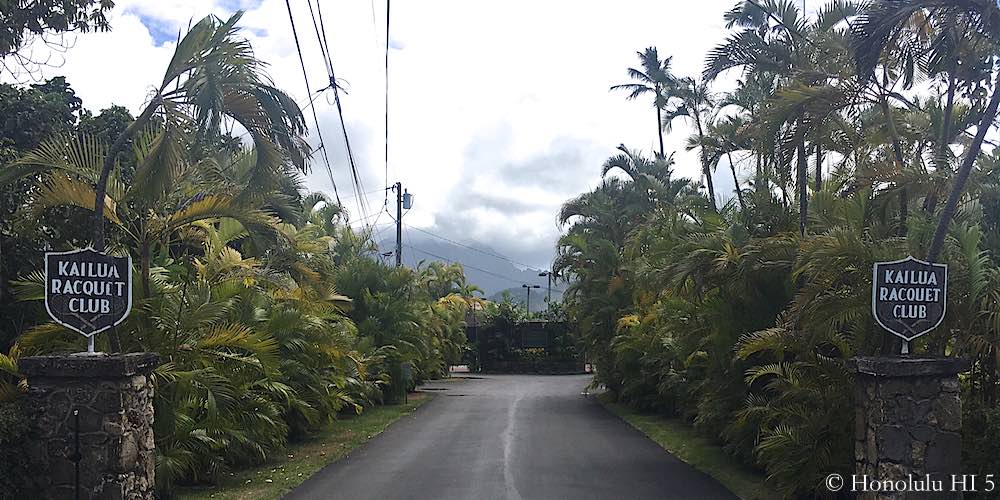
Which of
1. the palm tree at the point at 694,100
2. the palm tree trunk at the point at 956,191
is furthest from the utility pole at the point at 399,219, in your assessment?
the palm tree trunk at the point at 956,191

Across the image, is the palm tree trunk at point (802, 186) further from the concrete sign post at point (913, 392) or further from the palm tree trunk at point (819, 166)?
the concrete sign post at point (913, 392)

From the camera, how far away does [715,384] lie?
1293cm

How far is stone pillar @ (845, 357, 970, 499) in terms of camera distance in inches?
311

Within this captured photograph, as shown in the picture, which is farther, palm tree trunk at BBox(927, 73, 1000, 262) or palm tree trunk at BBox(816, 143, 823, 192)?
palm tree trunk at BBox(816, 143, 823, 192)

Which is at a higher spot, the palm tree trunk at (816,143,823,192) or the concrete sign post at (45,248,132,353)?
the palm tree trunk at (816,143,823,192)

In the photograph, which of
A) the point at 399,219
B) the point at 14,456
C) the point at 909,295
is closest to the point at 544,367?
the point at 399,219

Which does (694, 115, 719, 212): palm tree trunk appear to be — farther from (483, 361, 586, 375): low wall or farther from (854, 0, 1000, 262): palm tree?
(483, 361, 586, 375): low wall

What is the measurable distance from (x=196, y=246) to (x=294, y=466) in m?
3.89

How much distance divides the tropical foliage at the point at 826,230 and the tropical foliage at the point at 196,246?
220 inches

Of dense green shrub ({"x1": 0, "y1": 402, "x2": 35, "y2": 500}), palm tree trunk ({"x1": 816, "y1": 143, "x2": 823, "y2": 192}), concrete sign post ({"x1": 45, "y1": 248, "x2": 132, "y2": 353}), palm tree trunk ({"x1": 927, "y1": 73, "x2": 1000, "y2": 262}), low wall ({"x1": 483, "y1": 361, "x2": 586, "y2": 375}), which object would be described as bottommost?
low wall ({"x1": 483, "y1": 361, "x2": 586, "y2": 375})

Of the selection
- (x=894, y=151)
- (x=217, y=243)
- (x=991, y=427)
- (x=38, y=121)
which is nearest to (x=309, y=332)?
(x=217, y=243)

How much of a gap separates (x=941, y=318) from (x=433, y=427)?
1204 cm

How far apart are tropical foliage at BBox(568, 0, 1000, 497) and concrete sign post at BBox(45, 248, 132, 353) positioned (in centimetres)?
649

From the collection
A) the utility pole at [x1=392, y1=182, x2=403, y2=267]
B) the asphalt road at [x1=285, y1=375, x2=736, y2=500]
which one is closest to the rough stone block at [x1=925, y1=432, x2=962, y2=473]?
the asphalt road at [x1=285, y1=375, x2=736, y2=500]
